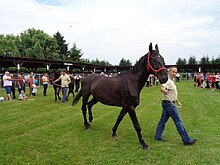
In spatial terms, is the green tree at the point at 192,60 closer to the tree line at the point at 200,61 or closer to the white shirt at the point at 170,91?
the tree line at the point at 200,61

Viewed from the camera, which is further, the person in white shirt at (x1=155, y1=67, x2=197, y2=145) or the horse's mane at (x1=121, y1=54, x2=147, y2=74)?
the horse's mane at (x1=121, y1=54, x2=147, y2=74)

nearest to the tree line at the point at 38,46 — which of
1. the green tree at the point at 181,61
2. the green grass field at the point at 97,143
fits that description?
the green tree at the point at 181,61

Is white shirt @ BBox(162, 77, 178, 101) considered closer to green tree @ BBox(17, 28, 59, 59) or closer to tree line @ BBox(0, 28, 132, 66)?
tree line @ BBox(0, 28, 132, 66)

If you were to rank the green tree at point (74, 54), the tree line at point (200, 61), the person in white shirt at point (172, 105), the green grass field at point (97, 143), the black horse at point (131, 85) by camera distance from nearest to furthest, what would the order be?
the green grass field at point (97, 143), the black horse at point (131, 85), the person in white shirt at point (172, 105), the tree line at point (200, 61), the green tree at point (74, 54)

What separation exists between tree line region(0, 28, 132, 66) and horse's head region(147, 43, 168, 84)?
56877 mm

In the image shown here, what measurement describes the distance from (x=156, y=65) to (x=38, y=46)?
2367 inches

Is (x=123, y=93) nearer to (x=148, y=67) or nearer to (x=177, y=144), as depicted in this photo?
(x=148, y=67)

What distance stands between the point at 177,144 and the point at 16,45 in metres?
71.7

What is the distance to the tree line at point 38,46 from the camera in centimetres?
5891

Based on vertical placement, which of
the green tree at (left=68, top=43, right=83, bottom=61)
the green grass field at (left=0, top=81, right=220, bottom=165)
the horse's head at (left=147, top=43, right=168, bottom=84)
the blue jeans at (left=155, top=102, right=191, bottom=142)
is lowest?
the green grass field at (left=0, top=81, right=220, bottom=165)

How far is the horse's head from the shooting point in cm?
437

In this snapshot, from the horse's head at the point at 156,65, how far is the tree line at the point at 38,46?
5688cm

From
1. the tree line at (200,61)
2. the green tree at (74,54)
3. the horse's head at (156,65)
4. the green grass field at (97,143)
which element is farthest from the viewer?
the green tree at (74,54)

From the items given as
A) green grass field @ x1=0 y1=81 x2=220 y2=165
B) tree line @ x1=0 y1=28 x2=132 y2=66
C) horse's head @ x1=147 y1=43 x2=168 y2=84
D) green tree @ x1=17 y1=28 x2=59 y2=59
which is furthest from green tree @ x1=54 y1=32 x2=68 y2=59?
horse's head @ x1=147 y1=43 x2=168 y2=84
